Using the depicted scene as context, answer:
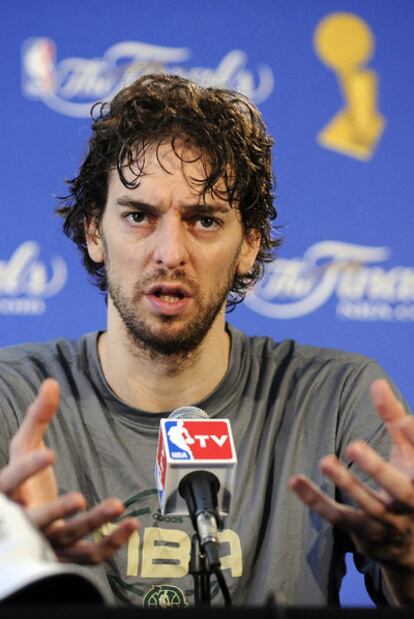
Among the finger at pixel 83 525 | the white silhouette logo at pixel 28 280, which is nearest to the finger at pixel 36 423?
the finger at pixel 83 525

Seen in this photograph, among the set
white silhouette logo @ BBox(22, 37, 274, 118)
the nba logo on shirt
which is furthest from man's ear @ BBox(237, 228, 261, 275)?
the nba logo on shirt

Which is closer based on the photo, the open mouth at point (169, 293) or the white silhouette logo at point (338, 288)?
the open mouth at point (169, 293)

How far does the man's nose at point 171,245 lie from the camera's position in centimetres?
201

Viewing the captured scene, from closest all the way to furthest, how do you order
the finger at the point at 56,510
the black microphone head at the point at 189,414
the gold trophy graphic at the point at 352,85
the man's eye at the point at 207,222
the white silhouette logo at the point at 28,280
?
the finger at the point at 56,510, the black microphone head at the point at 189,414, the man's eye at the point at 207,222, the white silhouette logo at the point at 28,280, the gold trophy graphic at the point at 352,85

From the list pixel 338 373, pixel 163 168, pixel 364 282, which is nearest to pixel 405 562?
pixel 338 373

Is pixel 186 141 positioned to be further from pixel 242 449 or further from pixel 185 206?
pixel 242 449

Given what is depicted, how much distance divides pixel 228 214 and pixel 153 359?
0.35 m

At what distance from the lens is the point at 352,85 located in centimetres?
314

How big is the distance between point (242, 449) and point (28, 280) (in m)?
1.21

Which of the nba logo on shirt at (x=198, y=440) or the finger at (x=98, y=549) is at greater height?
the nba logo on shirt at (x=198, y=440)

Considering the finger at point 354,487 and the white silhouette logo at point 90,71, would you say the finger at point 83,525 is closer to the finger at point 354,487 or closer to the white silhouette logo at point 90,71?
the finger at point 354,487

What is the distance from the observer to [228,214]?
7.20 ft

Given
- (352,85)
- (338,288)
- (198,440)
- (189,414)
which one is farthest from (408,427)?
(352,85)

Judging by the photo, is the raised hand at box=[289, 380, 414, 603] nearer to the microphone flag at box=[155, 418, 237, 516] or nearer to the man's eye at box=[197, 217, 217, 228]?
the microphone flag at box=[155, 418, 237, 516]
